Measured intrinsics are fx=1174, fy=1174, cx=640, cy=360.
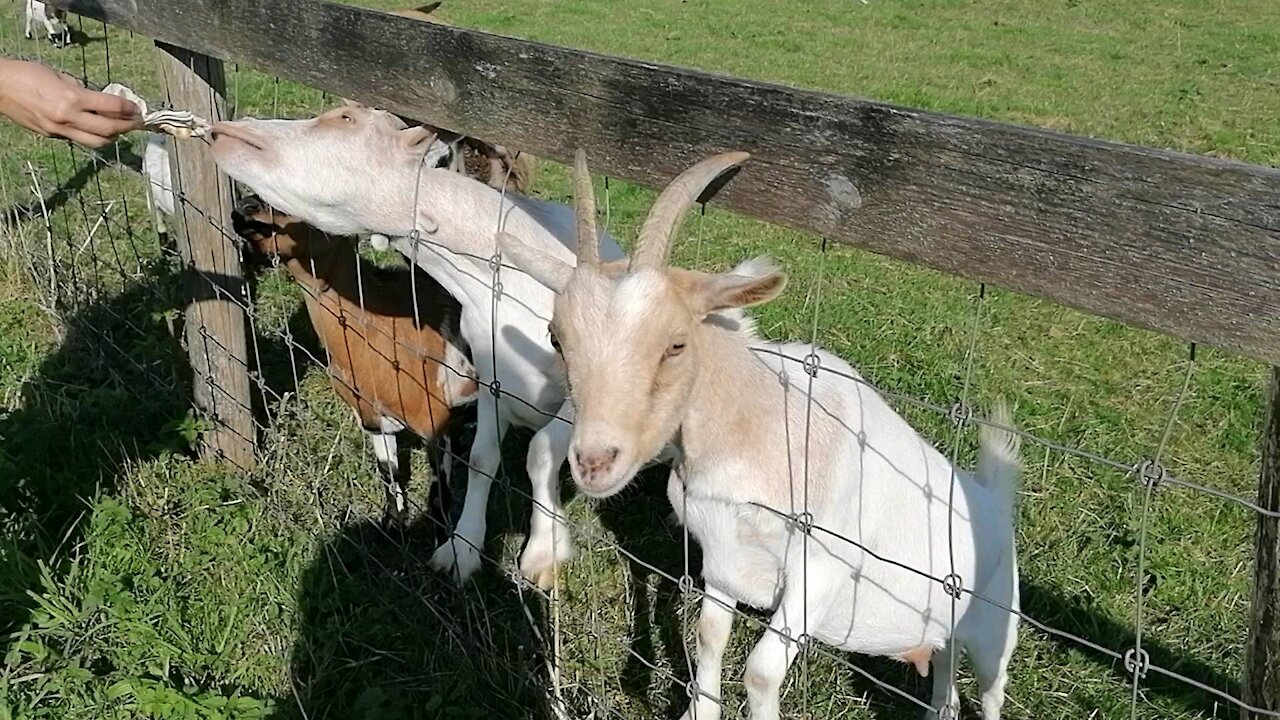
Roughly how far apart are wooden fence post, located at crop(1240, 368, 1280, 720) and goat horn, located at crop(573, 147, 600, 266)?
125 cm

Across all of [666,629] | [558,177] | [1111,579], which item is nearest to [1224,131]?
[558,177]

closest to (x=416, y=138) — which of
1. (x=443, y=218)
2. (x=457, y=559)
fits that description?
(x=443, y=218)

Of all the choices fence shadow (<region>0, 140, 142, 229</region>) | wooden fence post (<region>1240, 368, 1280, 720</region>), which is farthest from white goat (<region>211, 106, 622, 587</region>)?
fence shadow (<region>0, 140, 142, 229</region>)

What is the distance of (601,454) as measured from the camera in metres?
2.27

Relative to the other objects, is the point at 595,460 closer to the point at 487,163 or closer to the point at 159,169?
the point at 487,163

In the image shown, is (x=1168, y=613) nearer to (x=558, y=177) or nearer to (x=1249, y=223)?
(x=1249, y=223)

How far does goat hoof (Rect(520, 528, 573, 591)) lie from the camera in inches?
140

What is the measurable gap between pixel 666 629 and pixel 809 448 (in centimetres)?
103

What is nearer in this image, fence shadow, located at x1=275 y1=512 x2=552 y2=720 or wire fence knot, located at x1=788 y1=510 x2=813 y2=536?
wire fence knot, located at x1=788 y1=510 x2=813 y2=536

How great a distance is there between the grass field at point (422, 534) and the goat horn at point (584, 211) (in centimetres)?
48

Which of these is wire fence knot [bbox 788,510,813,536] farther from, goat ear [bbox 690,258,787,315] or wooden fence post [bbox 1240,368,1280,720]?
wooden fence post [bbox 1240,368,1280,720]

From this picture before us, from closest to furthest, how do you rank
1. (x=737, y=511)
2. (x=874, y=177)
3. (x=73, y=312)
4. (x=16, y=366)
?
(x=874, y=177)
(x=737, y=511)
(x=16, y=366)
(x=73, y=312)

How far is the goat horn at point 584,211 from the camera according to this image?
2316mm

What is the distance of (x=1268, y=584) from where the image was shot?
1.73m
